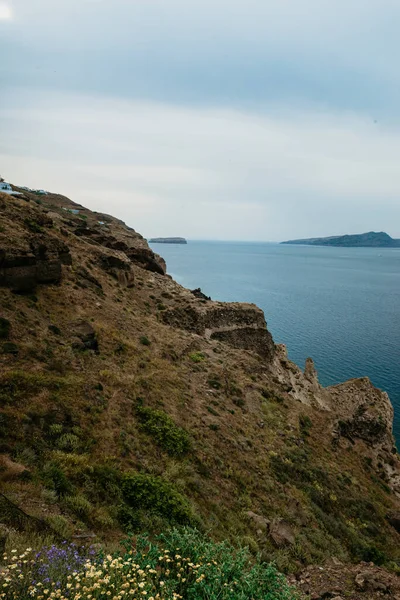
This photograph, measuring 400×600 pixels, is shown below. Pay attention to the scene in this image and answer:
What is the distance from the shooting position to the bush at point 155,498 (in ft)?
43.8

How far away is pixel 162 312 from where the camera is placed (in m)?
36.9

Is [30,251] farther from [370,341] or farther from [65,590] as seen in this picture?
[370,341]

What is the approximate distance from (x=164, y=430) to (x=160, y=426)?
32cm

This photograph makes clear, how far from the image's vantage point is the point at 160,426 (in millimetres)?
19328

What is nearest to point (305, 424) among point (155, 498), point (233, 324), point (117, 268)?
point (233, 324)

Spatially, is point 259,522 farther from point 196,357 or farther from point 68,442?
point 196,357

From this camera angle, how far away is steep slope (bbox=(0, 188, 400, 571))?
13.2 m

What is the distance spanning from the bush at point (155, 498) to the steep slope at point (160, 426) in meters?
0.05

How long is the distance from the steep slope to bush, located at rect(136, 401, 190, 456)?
8 centimetres

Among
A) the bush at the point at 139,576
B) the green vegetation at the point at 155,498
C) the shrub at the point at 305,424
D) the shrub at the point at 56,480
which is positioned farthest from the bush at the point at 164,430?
the shrub at the point at 305,424

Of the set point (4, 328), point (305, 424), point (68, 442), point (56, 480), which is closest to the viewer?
point (56, 480)

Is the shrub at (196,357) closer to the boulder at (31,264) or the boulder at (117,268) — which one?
the boulder at (117,268)

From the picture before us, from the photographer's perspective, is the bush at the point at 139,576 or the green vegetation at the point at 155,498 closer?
the bush at the point at 139,576

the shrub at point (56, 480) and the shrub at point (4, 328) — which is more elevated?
the shrub at point (4, 328)
